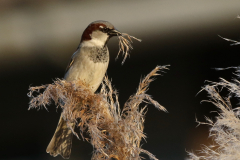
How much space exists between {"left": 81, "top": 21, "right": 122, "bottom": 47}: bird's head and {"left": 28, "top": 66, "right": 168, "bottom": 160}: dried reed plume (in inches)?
15.5

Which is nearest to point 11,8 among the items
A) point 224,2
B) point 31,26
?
Answer: point 31,26

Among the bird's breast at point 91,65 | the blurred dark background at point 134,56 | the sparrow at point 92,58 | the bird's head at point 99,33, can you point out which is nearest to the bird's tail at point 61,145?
the sparrow at point 92,58

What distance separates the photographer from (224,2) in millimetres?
1816

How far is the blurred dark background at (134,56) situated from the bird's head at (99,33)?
2.73ft

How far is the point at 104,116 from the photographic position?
67 cm

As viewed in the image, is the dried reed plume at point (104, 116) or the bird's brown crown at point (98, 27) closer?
the dried reed plume at point (104, 116)

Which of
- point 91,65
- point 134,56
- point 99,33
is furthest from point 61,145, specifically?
point 134,56

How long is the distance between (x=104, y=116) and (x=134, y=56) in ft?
5.80

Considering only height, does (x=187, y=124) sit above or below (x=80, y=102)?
below

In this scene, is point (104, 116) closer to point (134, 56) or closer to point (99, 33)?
point (99, 33)

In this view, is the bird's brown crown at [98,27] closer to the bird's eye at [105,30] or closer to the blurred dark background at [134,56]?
the bird's eye at [105,30]

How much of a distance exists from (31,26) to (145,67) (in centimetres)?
105

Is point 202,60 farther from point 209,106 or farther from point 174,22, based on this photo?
point 174,22

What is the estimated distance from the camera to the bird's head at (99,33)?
3.54 ft
